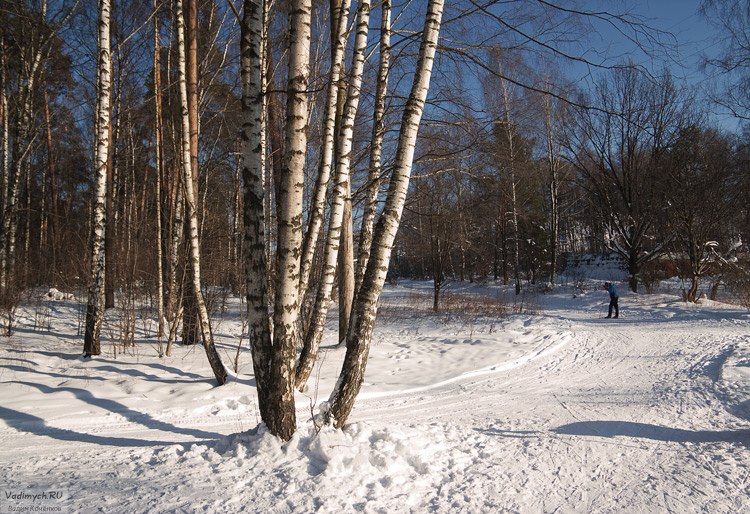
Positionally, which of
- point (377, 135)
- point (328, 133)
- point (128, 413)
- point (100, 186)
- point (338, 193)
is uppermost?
point (377, 135)

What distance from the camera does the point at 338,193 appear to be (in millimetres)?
5574

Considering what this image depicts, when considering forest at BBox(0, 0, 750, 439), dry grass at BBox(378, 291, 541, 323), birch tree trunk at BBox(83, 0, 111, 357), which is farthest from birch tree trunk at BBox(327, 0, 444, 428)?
dry grass at BBox(378, 291, 541, 323)

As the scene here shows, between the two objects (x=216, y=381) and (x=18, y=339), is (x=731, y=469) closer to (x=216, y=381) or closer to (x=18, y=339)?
(x=216, y=381)

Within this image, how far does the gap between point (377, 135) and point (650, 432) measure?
6.08 m

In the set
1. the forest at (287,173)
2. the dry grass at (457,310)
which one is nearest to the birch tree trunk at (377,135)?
the forest at (287,173)

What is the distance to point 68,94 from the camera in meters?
13.5

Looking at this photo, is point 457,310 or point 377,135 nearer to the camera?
point 377,135

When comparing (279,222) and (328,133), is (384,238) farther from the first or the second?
(328,133)

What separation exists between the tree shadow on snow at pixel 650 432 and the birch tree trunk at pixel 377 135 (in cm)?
375

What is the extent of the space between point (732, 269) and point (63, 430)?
21.7 meters

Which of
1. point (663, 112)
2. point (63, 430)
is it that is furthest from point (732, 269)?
point (63, 430)

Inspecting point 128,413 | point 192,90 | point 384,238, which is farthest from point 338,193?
point 192,90

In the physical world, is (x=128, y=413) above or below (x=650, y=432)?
below

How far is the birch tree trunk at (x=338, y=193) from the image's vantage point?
5215mm
